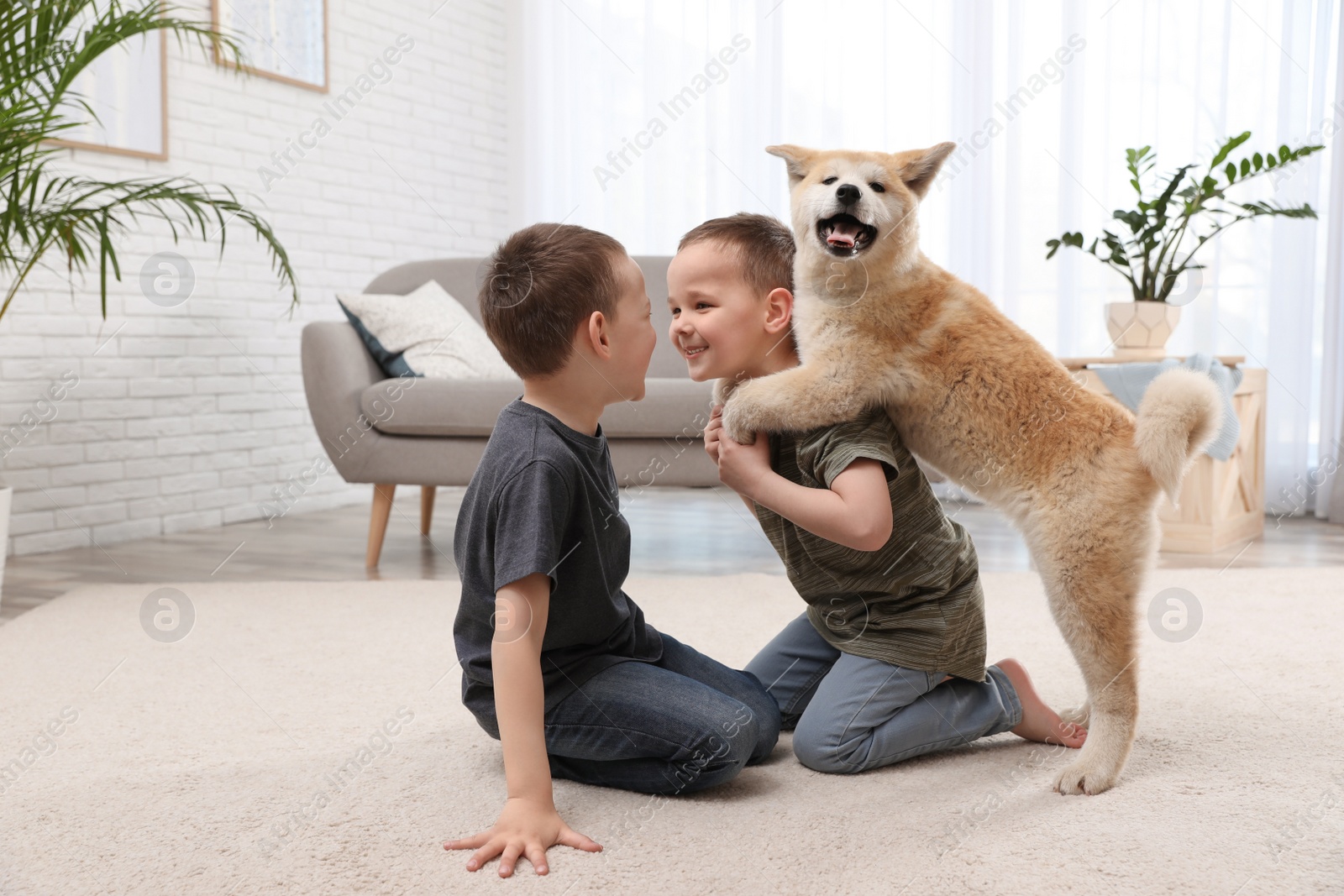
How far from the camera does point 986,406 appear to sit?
124 cm

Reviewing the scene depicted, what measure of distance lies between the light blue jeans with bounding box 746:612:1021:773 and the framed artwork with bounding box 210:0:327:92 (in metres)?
3.20

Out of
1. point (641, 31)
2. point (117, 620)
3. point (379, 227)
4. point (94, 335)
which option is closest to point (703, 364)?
point (117, 620)

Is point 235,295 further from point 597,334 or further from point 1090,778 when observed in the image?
point 1090,778

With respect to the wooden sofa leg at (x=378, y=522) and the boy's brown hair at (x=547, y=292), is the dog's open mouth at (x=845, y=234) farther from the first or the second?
the wooden sofa leg at (x=378, y=522)

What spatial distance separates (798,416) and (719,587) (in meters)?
1.29

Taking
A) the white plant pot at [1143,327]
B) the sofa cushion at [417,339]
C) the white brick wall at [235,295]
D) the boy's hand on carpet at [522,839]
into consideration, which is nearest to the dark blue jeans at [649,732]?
the boy's hand on carpet at [522,839]

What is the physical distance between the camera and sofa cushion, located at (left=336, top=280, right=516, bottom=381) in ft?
9.80

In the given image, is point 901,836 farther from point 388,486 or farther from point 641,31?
point 641,31

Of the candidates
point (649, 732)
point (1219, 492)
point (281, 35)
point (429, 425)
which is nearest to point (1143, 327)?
point (1219, 492)

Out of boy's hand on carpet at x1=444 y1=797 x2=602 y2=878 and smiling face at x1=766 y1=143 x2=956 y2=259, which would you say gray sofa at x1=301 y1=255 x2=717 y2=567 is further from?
boy's hand on carpet at x1=444 y1=797 x2=602 y2=878

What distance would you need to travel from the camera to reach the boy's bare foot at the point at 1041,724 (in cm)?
141

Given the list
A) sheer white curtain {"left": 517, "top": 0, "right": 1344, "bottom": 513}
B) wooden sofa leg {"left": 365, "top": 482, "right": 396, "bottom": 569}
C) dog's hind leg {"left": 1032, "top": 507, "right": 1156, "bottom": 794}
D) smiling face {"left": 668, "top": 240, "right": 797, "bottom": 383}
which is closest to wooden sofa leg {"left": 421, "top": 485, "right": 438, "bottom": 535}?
wooden sofa leg {"left": 365, "top": 482, "right": 396, "bottom": 569}

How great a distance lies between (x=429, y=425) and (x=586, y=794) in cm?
166

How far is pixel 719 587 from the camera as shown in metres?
2.46
